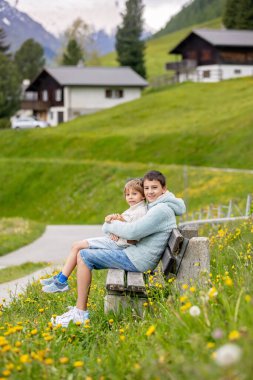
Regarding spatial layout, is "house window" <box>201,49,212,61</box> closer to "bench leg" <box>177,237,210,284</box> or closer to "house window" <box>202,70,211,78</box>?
"house window" <box>202,70,211,78</box>

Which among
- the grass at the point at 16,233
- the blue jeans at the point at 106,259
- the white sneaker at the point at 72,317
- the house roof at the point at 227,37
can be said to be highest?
the house roof at the point at 227,37

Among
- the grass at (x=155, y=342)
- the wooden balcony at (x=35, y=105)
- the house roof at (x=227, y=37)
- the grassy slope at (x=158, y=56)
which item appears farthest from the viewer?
the grassy slope at (x=158, y=56)

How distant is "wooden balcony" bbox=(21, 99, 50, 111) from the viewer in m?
90.4

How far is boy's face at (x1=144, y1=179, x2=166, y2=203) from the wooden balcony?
8247cm

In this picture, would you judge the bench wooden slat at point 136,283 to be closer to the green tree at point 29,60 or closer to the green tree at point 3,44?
the green tree at point 3,44

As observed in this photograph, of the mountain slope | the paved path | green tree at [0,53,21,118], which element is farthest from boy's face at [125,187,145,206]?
green tree at [0,53,21,118]

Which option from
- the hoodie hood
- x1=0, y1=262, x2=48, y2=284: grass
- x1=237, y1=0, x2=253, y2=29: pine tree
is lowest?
x1=0, y1=262, x2=48, y2=284: grass

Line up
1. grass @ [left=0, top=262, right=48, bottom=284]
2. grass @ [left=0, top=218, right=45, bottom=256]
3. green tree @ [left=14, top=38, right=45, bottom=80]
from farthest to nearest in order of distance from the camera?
green tree @ [left=14, top=38, right=45, bottom=80]
grass @ [left=0, top=218, right=45, bottom=256]
grass @ [left=0, top=262, right=48, bottom=284]

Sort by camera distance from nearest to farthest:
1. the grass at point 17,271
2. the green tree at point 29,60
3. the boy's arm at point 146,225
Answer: the boy's arm at point 146,225 < the grass at point 17,271 < the green tree at point 29,60

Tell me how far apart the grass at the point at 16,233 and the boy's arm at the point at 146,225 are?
1276 cm

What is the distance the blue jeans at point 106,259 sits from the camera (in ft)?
24.7

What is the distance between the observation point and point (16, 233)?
2400 centimetres

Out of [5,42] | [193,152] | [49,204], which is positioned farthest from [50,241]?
[5,42]

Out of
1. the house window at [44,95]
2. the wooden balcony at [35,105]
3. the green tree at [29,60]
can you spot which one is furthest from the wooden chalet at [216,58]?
the green tree at [29,60]
